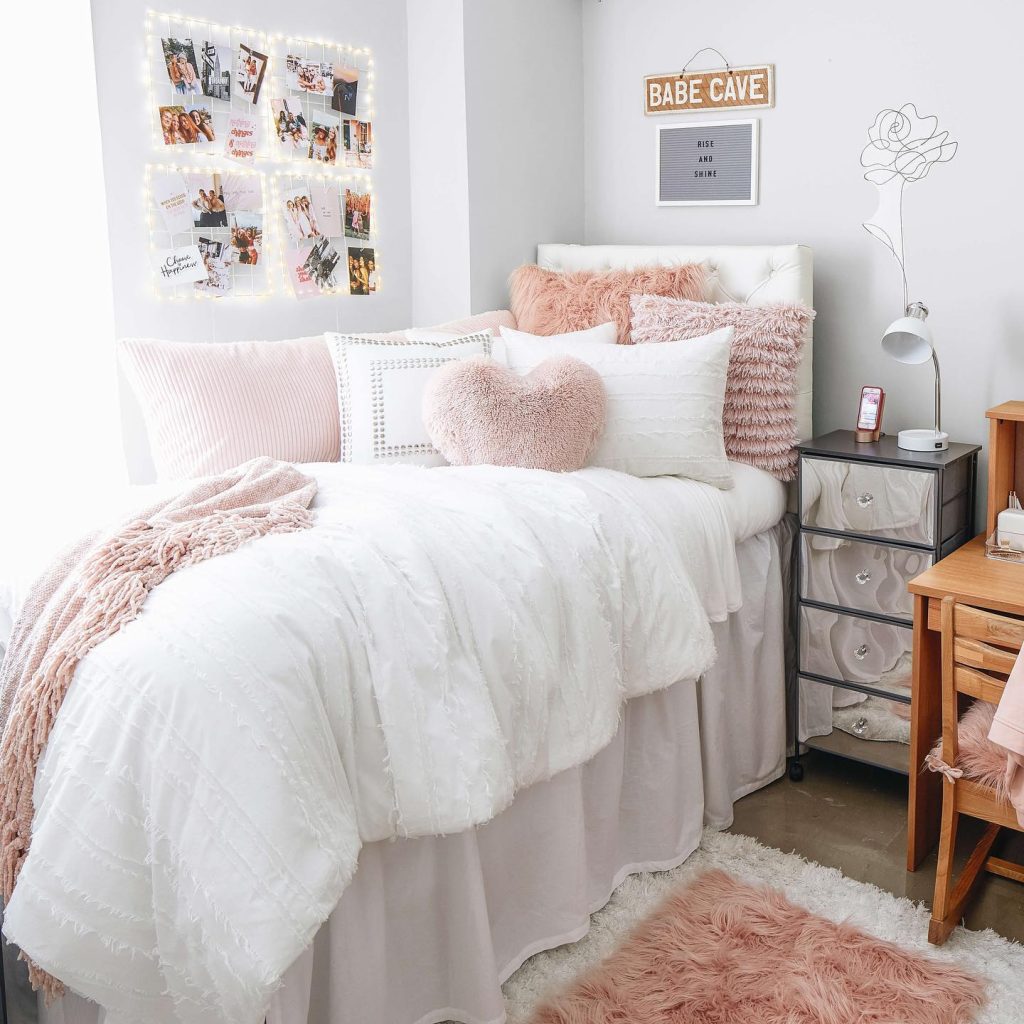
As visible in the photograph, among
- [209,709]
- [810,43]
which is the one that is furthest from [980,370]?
[209,709]

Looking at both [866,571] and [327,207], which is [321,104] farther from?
[866,571]

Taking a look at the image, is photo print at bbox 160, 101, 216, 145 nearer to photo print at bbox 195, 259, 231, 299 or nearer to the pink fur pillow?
photo print at bbox 195, 259, 231, 299

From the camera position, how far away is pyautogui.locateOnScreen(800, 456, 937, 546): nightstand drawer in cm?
234

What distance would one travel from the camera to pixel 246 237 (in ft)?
8.91

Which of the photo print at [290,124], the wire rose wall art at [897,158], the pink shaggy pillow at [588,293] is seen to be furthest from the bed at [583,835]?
the photo print at [290,124]

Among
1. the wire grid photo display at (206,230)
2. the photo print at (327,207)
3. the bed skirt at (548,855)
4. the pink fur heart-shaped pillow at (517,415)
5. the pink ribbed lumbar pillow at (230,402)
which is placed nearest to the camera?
the bed skirt at (548,855)

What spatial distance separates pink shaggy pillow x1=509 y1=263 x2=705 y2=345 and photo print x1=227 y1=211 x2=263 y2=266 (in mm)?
755

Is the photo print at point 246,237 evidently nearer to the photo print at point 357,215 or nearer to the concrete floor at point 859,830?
the photo print at point 357,215

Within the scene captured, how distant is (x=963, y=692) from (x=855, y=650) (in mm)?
680

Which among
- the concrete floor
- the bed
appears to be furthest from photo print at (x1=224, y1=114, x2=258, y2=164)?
the concrete floor

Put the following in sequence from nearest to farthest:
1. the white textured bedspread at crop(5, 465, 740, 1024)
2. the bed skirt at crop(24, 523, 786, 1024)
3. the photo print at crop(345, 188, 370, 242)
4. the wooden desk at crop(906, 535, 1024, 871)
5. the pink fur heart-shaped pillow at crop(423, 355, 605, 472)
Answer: the white textured bedspread at crop(5, 465, 740, 1024), the bed skirt at crop(24, 523, 786, 1024), the wooden desk at crop(906, 535, 1024, 871), the pink fur heart-shaped pillow at crop(423, 355, 605, 472), the photo print at crop(345, 188, 370, 242)

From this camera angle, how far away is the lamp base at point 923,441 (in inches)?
95.8

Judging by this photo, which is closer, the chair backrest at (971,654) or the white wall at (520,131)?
the chair backrest at (971,654)

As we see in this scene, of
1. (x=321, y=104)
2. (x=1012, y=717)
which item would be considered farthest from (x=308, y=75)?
(x=1012, y=717)
